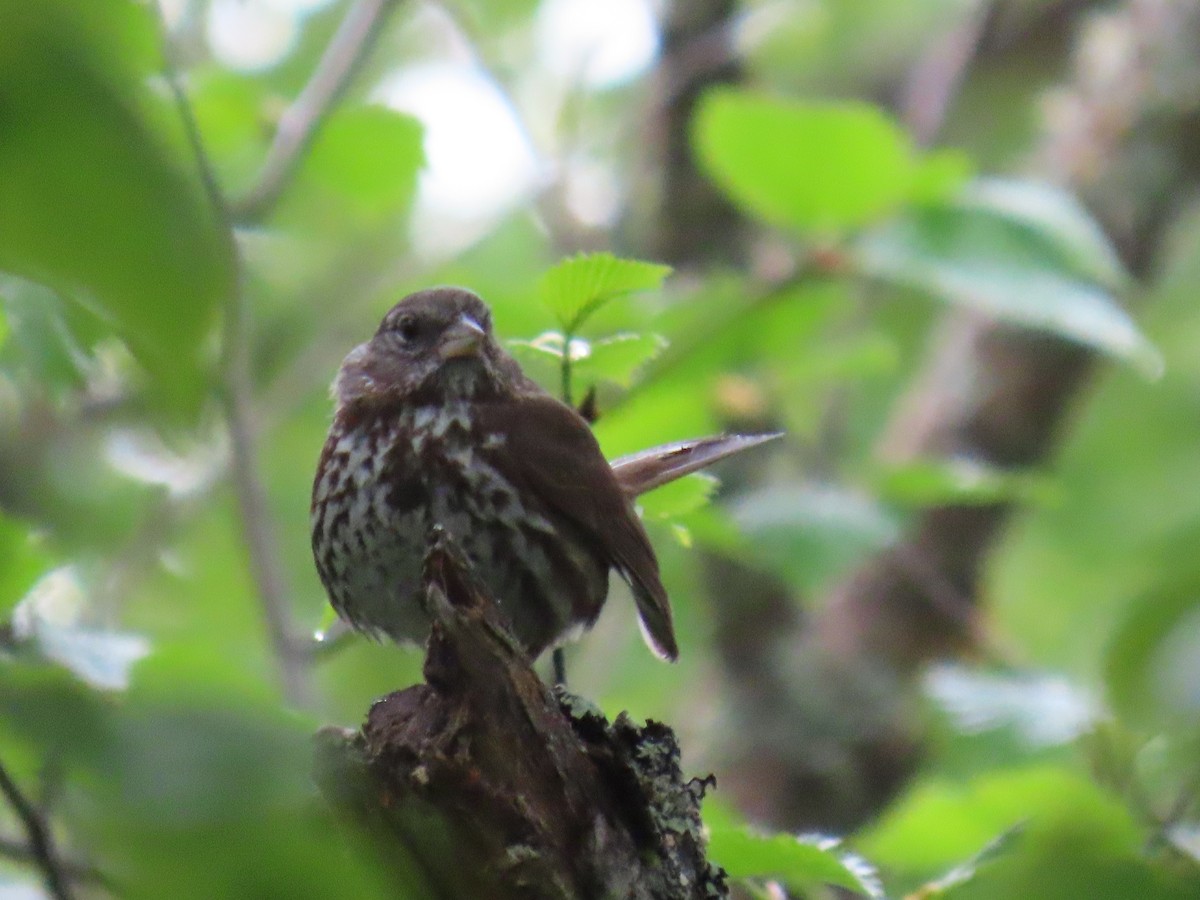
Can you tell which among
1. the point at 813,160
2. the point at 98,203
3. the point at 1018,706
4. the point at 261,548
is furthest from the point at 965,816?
the point at 98,203

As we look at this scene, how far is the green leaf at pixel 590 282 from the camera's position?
2447 millimetres

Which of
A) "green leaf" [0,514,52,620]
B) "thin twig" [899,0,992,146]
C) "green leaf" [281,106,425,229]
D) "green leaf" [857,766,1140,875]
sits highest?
"thin twig" [899,0,992,146]

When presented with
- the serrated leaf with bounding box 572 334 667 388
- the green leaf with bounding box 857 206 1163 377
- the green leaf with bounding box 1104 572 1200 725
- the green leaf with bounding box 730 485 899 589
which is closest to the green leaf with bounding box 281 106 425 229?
the serrated leaf with bounding box 572 334 667 388

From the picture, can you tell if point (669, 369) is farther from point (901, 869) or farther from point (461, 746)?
point (461, 746)

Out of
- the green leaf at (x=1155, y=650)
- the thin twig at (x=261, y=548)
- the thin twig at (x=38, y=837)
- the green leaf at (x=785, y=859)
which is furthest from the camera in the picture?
the thin twig at (x=261, y=548)

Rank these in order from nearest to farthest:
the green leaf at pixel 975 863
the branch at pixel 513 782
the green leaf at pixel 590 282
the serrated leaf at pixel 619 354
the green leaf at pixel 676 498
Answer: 1. the green leaf at pixel 975 863
2. the branch at pixel 513 782
3. the green leaf at pixel 590 282
4. the serrated leaf at pixel 619 354
5. the green leaf at pixel 676 498

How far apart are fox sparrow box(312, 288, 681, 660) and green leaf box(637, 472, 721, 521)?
0.38m

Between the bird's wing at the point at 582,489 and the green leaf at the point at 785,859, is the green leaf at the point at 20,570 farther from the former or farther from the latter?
the bird's wing at the point at 582,489

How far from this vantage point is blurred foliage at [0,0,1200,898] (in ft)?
1.91

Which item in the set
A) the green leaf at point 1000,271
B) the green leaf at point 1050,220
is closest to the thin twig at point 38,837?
the green leaf at point 1000,271

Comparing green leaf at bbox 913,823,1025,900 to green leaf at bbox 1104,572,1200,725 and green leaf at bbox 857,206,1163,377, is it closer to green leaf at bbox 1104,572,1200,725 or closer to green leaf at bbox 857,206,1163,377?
green leaf at bbox 1104,572,1200,725

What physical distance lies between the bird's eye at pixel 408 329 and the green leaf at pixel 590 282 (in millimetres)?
1230

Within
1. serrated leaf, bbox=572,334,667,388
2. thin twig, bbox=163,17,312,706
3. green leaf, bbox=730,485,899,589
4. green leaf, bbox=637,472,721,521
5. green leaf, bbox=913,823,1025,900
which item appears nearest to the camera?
green leaf, bbox=913,823,1025,900

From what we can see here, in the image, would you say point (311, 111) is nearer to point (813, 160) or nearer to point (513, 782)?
point (813, 160)
